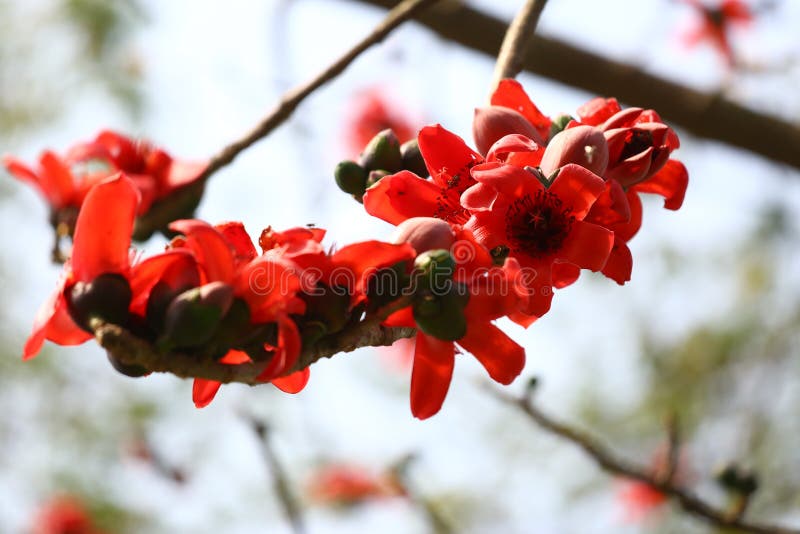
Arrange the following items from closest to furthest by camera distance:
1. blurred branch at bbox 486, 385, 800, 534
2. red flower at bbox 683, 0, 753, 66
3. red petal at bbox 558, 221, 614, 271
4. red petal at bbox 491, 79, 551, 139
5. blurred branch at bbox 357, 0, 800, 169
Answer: red petal at bbox 558, 221, 614, 271 < red petal at bbox 491, 79, 551, 139 < blurred branch at bbox 486, 385, 800, 534 < blurred branch at bbox 357, 0, 800, 169 < red flower at bbox 683, 0, 753, 66

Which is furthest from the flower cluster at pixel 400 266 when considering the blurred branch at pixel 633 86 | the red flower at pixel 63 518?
the red flower at pixel 63 518

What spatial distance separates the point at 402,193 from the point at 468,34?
5.43ft

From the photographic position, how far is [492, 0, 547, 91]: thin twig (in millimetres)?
1126

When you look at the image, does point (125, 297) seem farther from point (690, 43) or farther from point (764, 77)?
point (690, 43)

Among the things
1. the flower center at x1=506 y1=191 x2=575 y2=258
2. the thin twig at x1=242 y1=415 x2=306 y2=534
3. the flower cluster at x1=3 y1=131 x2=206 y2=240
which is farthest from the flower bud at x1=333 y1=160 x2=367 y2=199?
the thin twig at x1=242 y1=415 x2=306 y2=534

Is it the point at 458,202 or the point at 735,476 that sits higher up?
the point at 458,202

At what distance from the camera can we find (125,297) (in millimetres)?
710

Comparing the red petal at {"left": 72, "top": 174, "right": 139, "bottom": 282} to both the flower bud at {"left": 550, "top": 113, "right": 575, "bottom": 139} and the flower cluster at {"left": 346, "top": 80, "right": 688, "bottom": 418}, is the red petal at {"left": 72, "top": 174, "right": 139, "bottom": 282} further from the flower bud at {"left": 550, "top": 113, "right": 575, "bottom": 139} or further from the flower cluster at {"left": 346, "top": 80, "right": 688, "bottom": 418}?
the flower bud at {"left": 550, "top": 113, "right": 575, "bottom": 139}

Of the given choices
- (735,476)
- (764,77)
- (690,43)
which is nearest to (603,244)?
(735,476)

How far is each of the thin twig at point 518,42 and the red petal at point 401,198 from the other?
0.79ft

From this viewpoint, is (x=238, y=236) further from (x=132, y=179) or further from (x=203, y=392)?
(x=132, y=179)

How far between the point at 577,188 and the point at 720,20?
126 inches

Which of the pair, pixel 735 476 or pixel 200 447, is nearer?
pixel 735 476

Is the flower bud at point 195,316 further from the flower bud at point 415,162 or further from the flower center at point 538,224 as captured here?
the flower bud at point 415,162
